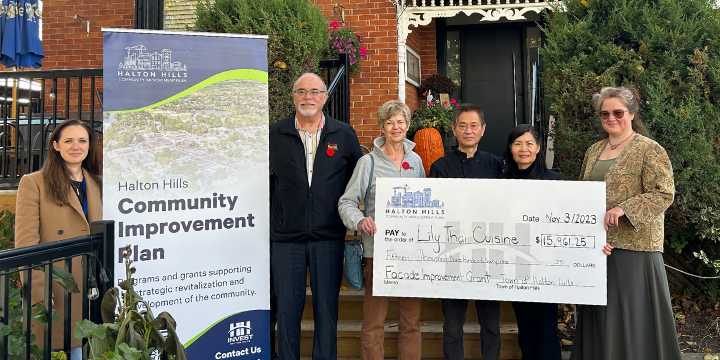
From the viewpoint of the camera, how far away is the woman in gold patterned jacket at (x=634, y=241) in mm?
2785

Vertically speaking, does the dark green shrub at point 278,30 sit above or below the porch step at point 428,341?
above

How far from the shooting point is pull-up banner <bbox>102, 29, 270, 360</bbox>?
3055 mm

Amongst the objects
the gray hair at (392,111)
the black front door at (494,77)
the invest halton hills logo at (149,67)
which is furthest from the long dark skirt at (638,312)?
the black front door at (494,77)

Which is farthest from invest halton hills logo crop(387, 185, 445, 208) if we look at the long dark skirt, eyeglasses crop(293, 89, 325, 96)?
the long dark skirt

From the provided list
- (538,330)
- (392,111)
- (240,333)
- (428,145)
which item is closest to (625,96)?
(392,111)

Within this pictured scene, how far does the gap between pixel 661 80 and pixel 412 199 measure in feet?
7.95

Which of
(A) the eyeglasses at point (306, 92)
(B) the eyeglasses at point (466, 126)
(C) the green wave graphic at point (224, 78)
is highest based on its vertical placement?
(C) the green wave graphic at point (224, 78)

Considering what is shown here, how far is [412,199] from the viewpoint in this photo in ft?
9.96

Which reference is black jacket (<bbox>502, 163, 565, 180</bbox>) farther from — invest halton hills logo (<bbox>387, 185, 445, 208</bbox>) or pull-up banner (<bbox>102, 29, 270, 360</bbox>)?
pull-up banner (<bbox>102, 29, 270, 360</bbox>)

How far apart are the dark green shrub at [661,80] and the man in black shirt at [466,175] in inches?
55.1

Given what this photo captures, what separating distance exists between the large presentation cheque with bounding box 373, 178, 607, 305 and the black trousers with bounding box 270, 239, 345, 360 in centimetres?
35

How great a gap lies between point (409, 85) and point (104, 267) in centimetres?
607

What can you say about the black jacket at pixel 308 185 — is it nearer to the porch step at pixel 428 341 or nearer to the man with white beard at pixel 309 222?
the man with white beard at pixel 309 222

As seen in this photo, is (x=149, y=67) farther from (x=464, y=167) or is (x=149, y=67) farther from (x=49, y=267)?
(x=464, y=167)
